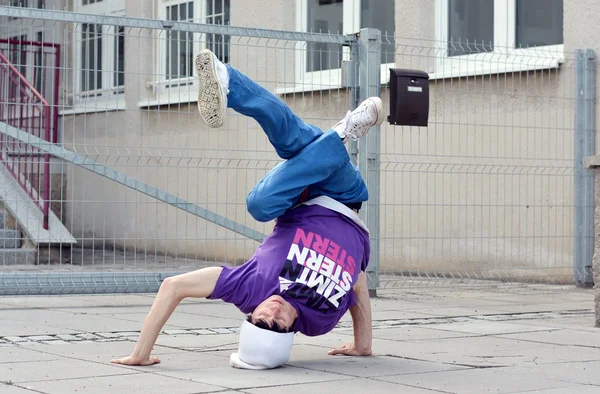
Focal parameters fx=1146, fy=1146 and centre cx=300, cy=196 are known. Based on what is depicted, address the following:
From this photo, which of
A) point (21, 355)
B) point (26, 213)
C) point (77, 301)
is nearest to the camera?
point (21, 355)

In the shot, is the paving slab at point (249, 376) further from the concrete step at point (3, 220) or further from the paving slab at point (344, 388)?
the concrete step at point (3, 220)

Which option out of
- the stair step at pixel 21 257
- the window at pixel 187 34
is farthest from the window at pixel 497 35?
the stair step at pixel 21 257

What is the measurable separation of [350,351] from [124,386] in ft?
5.02

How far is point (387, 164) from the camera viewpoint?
11.0 metres

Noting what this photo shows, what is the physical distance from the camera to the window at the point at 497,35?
36.6 ft

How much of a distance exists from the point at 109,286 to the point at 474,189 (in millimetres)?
3882

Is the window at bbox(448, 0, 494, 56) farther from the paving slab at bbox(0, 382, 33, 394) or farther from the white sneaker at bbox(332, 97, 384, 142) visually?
the paving slab at bbox(0, 382, 33, 394)

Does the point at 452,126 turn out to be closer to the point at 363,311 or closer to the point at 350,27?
the point at 350,27

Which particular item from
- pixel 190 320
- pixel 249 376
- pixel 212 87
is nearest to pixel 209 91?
pixel 212 87

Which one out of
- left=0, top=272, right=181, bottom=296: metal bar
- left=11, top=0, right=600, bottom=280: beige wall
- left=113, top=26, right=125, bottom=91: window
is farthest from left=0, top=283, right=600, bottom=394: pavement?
left=113, top=26, right=125, bottom=91: window

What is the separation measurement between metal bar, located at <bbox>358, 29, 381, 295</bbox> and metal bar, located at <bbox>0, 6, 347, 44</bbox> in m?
0.23

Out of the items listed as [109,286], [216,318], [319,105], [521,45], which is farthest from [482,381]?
[521,45]

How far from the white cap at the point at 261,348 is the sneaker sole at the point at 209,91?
3.26 ft

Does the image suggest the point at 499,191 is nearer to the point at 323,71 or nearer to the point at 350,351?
the point at 323,71
